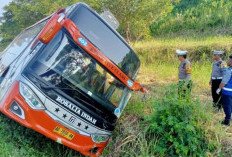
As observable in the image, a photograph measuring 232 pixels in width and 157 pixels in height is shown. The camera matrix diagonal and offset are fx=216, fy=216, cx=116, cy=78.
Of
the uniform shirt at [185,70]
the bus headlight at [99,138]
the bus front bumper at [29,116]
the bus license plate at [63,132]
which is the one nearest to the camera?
the bus front bumper at [29,116]

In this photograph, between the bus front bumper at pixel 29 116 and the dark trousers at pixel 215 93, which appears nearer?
the bus front bumper at pixel 29 116

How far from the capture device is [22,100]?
129 inches

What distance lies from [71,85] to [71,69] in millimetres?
273

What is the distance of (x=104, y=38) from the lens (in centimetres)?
389

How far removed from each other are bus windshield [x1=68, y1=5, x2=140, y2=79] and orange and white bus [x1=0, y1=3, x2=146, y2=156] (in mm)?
17

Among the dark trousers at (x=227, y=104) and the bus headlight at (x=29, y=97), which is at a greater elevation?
the dark trousers at (x=227, y=104)

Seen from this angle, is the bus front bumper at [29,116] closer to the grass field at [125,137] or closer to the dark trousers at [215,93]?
the grass field at [125,137]

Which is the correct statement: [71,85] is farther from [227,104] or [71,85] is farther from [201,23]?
[201,23]

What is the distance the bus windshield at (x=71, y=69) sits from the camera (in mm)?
3449

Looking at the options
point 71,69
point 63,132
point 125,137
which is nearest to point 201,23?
point 125,137

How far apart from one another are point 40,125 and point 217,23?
36.5 ft

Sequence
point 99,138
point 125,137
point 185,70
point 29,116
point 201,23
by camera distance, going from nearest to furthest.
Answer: point 29,116 → point 99,138 → point 125,137 → point 185,70 → point 201,23

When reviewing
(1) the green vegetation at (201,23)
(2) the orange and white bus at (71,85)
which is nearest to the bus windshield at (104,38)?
(2) the orange and white bus at (71,85)

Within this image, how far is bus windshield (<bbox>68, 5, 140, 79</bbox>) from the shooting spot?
12.2 ft
